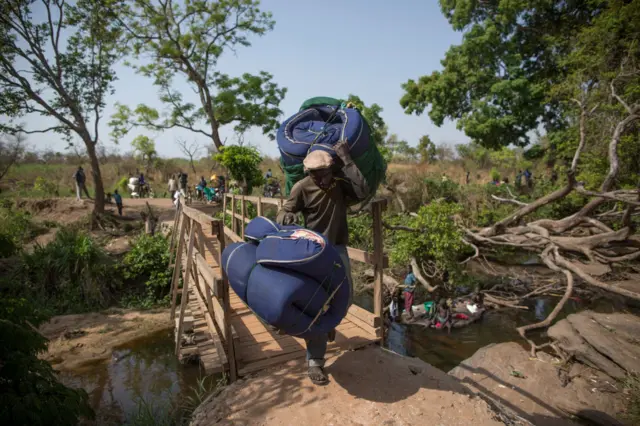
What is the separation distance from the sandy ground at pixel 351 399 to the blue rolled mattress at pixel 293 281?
61 cm

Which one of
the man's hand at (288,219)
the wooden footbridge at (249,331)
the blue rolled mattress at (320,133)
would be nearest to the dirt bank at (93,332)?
the wooden footbridge at (249,331)

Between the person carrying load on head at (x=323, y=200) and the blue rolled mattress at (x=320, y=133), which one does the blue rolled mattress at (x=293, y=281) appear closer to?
the person carrying load on head at (x=323, y=200)

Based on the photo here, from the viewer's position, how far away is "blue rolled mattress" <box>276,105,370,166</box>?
2695 millimetres

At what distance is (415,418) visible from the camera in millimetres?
2359

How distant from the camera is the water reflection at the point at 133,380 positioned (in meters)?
5.39

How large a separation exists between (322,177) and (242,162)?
10.2 meters

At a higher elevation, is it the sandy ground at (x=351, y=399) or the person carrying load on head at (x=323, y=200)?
the person carrying load on head at (x=323, y=200)

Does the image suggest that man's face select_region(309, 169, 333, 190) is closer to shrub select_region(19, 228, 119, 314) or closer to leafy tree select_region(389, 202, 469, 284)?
leafy tree select_region(389, 202, 469, 284)

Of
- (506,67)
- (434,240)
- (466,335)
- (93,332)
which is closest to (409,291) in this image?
(434,240)

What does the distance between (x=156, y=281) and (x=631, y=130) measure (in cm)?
1317

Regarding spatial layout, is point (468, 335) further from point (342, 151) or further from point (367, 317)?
point (342, 151)

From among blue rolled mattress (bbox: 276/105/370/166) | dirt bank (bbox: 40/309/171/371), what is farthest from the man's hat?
dirt bank (bbox: 40/309/171/371)

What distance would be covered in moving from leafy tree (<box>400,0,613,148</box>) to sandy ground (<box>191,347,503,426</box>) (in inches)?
683

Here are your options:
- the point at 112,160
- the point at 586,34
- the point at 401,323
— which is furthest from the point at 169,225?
the point at 112,160
